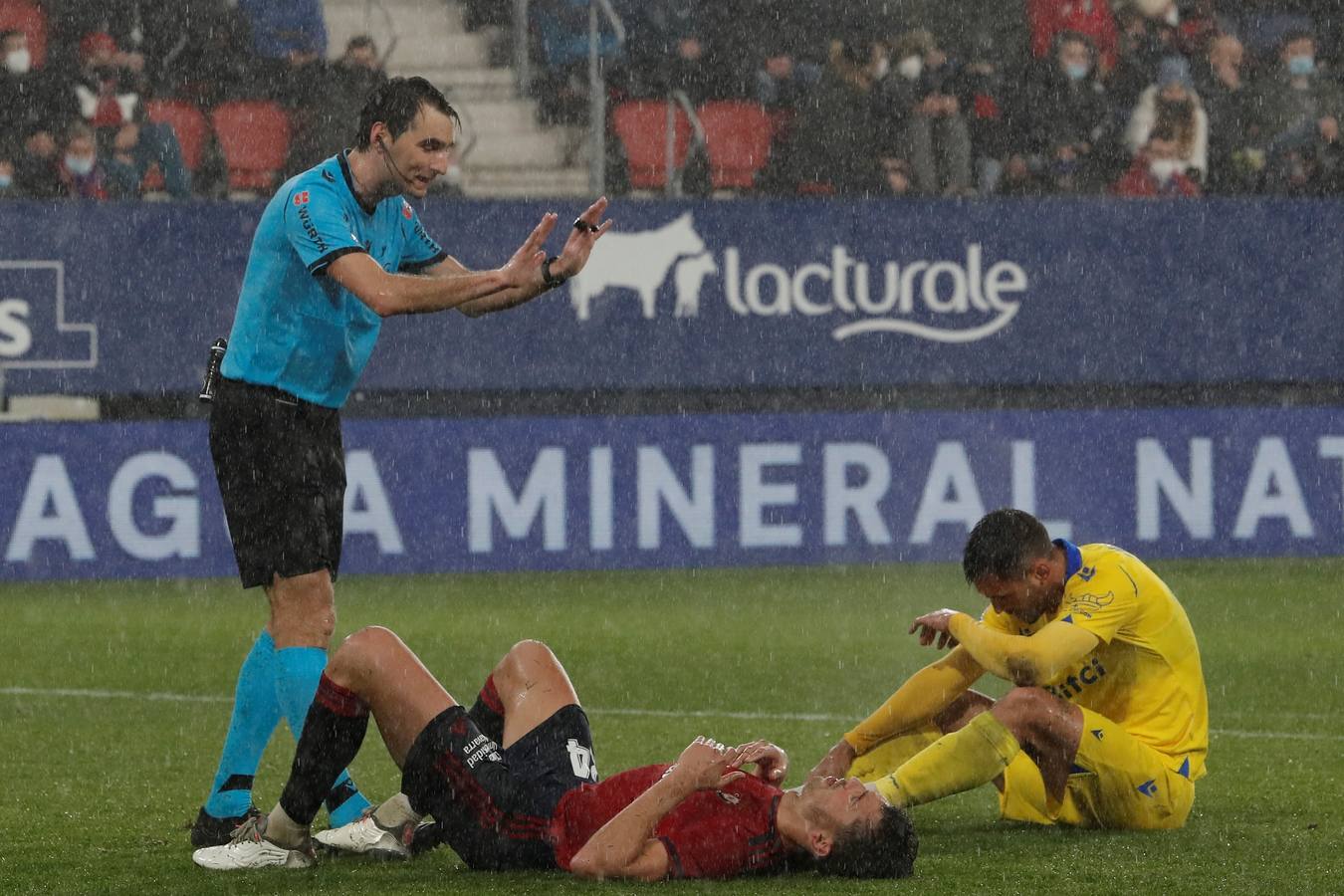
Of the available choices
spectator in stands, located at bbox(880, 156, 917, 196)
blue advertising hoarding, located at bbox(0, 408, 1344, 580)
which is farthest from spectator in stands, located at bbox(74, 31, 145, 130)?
spectator in stands, located at bbox(880, 156, 917, 196)

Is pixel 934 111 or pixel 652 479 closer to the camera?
pixel 652 479

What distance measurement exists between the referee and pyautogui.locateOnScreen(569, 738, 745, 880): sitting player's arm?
3.33 ft

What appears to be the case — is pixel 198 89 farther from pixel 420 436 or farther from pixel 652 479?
pixel 652 479

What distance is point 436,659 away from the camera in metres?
9.82

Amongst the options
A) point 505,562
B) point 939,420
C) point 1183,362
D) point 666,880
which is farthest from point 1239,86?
point 666,880

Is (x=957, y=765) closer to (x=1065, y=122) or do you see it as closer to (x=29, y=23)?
(x=1065, y=122)

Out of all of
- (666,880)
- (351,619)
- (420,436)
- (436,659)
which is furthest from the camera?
(420,436)

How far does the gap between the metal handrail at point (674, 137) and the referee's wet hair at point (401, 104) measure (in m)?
8.16

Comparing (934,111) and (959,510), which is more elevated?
(934,111)

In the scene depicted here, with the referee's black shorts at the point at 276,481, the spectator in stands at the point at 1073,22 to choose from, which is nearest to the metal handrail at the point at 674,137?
→ the spectator in stands at the point at 1073,22

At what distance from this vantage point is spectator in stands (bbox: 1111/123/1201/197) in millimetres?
14336

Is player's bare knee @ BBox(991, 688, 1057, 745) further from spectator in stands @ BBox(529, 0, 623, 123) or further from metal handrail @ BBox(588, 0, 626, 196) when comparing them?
spectator in stands @ BBox(529, 0, 623, 123)

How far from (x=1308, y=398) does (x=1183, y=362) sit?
86 centimetres

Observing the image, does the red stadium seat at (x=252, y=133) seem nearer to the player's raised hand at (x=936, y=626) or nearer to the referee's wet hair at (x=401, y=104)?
the referee's wet hair at (x=401, y=104)
